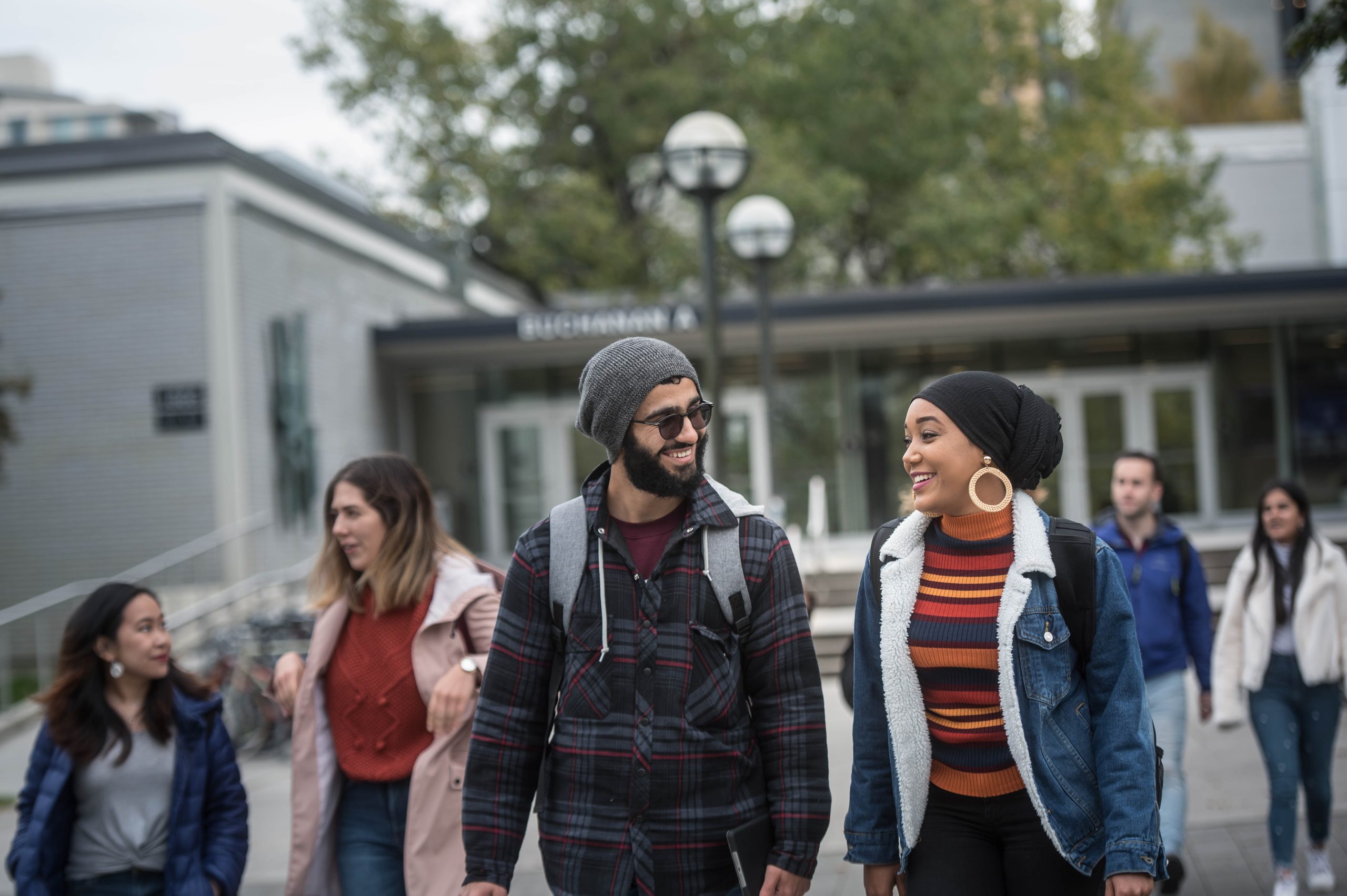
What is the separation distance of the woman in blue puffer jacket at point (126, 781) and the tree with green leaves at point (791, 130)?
21.6 meters

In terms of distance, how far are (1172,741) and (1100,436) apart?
1461 centimetres

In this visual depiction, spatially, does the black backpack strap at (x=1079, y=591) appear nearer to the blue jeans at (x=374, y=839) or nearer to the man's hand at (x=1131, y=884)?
the man's hand at (x=1131, y=884)

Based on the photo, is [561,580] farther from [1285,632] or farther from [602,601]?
[1285,632]

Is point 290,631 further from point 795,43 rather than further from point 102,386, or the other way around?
point 795,43

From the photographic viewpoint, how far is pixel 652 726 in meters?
2.84

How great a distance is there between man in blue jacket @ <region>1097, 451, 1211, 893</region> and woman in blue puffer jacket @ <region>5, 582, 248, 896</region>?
3760mm

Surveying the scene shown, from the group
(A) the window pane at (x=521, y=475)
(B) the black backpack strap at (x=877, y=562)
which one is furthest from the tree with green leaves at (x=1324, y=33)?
(A) the window pane at (x=521, y=475)

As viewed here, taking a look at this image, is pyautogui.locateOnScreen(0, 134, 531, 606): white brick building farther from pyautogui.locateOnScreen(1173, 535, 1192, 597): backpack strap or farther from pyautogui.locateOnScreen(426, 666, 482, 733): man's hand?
pyautogui.locateOnScreen(426, 666, 482, 733): man's hand

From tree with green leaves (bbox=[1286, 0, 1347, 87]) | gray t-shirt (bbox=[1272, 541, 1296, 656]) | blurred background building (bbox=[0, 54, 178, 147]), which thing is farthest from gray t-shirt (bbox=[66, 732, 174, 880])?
blurred background building (bbox=[0, 54, 178, 147])

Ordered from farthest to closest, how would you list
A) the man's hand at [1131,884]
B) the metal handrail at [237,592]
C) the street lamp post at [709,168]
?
the metal handrail at [237,592]
the street lamp post at [709,168]
the man's hand at [1131,884]

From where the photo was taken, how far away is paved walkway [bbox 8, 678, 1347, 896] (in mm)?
5859

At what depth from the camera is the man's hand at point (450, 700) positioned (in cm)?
354

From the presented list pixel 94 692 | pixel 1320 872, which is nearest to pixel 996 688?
pixel 94 692

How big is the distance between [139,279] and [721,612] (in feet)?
42.8
